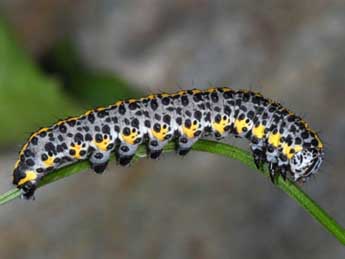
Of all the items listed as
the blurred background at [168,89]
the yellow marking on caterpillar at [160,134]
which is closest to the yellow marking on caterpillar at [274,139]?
the yellow marking on caterpillar at [160,134]

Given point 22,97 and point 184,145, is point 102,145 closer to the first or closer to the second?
point 184,145

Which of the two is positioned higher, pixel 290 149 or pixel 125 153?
pixel 125 153

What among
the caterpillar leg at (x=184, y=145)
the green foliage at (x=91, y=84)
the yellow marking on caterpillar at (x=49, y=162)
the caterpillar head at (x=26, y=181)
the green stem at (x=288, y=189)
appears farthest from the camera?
the green foliage at (x=91, y=84)

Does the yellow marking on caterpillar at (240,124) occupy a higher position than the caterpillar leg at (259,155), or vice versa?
the yellow marking on caterpillar at (240,124)

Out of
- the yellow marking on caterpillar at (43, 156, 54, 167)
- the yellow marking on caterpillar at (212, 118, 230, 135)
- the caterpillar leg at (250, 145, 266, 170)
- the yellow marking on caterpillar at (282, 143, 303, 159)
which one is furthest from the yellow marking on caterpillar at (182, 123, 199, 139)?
the yellow marking on caterpillar at (43, 156, 54, 167)

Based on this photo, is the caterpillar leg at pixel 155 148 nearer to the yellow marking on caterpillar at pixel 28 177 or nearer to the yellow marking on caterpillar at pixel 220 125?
the yellow marking on caterpillar at pixel 220 125

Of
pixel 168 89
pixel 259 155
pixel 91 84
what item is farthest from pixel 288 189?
pixel 168 89

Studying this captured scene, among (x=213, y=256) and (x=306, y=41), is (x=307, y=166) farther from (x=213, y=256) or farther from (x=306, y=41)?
(x=306, y=41)

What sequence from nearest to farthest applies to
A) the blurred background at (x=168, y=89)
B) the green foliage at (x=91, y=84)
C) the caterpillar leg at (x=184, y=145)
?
the caterpillar leg at (x=184, y=145) < the blurred background at (x=168, y=89) < the green foliage at (x=91, y=84)
